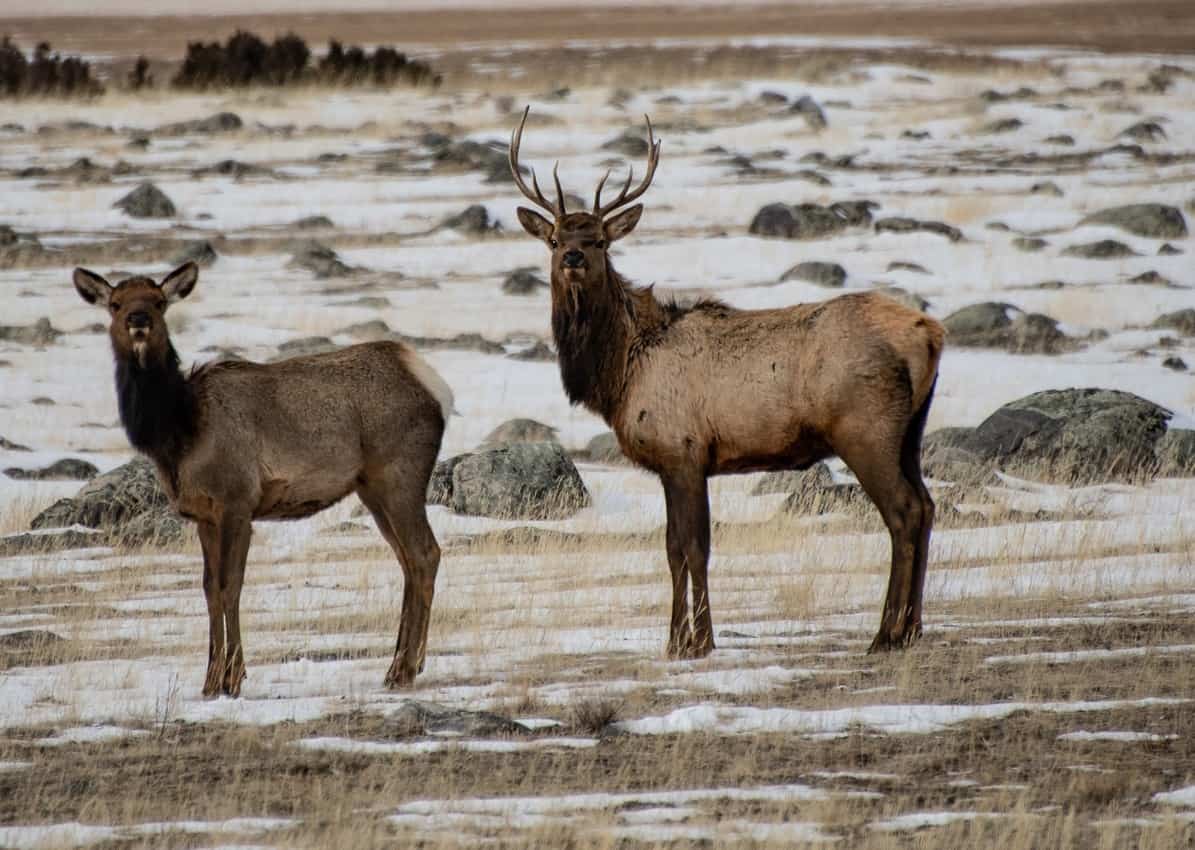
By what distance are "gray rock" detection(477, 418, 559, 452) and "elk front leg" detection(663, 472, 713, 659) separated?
7.57 metres

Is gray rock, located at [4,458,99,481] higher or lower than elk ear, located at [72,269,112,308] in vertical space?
lower

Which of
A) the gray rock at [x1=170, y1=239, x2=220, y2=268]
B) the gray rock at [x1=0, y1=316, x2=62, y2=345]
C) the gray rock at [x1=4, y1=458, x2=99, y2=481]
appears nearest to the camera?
the gray rock at [x1=4, y1=458, x2=99, y2=481]

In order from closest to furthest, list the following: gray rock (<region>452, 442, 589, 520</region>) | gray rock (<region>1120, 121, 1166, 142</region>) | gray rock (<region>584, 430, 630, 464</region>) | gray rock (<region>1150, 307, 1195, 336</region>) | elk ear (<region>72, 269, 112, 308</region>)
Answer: elk ear (<region>72, 269, 112, 308</region>) < gray rock (<region>452, 442, 589, 520</region>) < gray rock (<region>584, 430, 630, 464</region>) < gray rock (<region>1150, 307, 1195, 336</region>) < gray rock (<region>1120, 121, 1166, 142</region>)

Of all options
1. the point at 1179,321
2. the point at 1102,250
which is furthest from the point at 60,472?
the point at 1102,250

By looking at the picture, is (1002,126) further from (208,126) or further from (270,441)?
(270,441)

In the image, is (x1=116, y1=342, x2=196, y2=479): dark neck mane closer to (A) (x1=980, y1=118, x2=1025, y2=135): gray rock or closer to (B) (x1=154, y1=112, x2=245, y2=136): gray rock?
(A) (x1=980, y1=118, x2=1025, y2=135): gray rock

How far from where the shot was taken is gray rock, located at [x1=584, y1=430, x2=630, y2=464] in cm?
1788

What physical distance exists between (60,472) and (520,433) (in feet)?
13.2

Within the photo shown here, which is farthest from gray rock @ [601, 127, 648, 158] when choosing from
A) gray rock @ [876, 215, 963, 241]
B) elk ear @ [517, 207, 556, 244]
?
elk ear @ [517, 207, 556, 244]

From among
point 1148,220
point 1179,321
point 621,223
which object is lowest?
point 1148,220

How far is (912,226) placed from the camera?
96.7ft

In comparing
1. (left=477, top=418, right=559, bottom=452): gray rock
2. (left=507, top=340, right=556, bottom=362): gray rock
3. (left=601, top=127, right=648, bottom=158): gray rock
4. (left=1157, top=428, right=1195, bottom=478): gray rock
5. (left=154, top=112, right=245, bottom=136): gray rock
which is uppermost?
(left=1157, top=428, right=1195, bottom=478): gray rock

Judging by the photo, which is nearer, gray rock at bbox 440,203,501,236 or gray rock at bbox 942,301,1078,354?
gray rock at bbox 942,301,1078,354

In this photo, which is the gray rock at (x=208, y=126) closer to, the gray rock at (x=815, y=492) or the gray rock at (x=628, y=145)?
the gray rock at (x=628, y=145)
